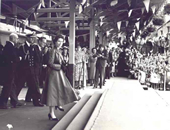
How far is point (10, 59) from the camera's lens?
223 inches

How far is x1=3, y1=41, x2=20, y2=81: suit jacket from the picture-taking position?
5605mm

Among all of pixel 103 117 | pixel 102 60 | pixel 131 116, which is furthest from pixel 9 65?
pixel 102 60

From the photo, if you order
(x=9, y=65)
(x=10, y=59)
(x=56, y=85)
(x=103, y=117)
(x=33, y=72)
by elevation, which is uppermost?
(x=10, y=59)

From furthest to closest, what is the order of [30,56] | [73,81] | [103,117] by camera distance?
[73,81] < [30,56] < [103,117]

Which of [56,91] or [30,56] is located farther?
[30,56]

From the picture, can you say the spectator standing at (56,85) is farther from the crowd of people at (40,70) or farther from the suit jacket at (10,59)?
the suit jacket at (10,59)

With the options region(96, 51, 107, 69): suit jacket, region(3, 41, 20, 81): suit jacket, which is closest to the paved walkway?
region(3, 41, 20, 81): suit jacket

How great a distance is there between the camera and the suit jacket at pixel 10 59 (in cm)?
561

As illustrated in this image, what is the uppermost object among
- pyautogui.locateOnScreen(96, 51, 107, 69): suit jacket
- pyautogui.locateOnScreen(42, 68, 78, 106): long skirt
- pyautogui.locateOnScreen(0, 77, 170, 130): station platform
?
pyautogui.locateOnScreen(96, 51, 107, 69): suit jacket

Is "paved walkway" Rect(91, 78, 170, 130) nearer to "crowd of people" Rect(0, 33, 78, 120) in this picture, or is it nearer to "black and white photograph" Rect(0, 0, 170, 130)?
"black and white photograph" Rect(0, 0, 170, 130)

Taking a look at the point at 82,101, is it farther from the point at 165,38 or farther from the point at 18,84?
the point at 165,38

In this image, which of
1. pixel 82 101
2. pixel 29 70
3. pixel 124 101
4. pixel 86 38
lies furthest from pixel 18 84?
pixel 86 38

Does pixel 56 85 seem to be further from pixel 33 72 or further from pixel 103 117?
pixel 33 72

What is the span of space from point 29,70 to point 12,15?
220 inches
